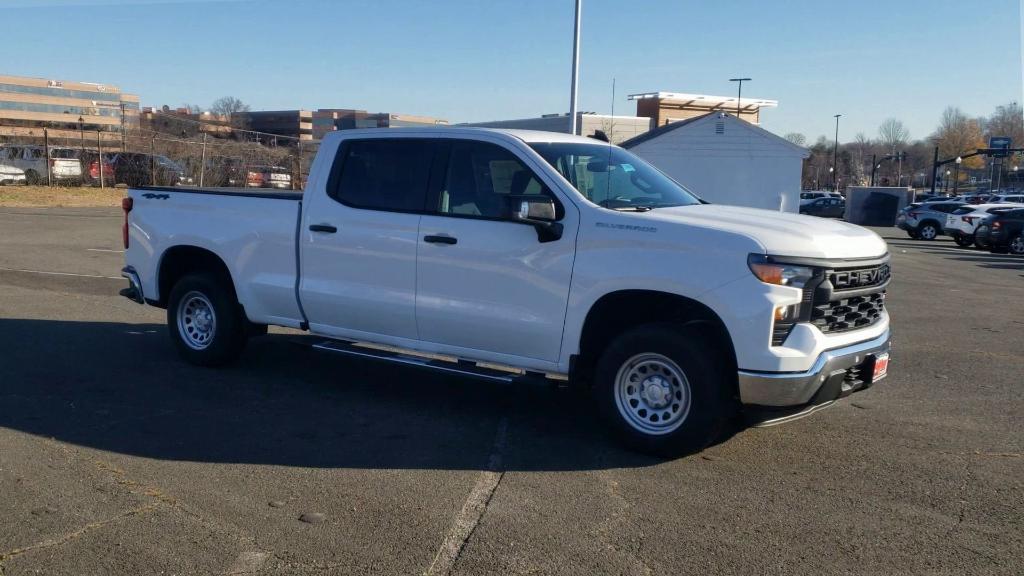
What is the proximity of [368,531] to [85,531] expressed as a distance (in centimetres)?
138

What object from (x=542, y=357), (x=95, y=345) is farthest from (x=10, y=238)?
(x=542, y=357)

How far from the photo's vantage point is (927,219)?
36.2 metres

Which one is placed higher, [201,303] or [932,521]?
[201,303]

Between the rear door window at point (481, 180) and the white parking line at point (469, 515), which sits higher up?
the rear door window at point (481, 180)

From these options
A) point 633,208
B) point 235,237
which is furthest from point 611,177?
point 235,237

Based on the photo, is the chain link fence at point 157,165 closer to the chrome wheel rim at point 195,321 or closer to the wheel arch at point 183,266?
the wheel arch at point 183,266

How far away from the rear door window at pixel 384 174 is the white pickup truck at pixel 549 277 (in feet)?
0.05

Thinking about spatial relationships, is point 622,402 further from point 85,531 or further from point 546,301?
point 85,531

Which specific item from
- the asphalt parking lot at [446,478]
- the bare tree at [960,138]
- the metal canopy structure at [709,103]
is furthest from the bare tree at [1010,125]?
the asphalt parking lot at [446,478]

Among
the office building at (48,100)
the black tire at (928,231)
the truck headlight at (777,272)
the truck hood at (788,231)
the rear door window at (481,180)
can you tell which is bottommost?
the black tire at (928,231)

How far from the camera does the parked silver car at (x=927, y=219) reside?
3594 centimetres

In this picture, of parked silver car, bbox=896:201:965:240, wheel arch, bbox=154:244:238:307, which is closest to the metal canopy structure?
parked silver car, bbox=896:201:965:240

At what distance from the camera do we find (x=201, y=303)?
8.06 m

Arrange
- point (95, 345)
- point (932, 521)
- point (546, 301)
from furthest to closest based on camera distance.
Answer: point (95, 345)
point (546, 301)
point (932, 521)
